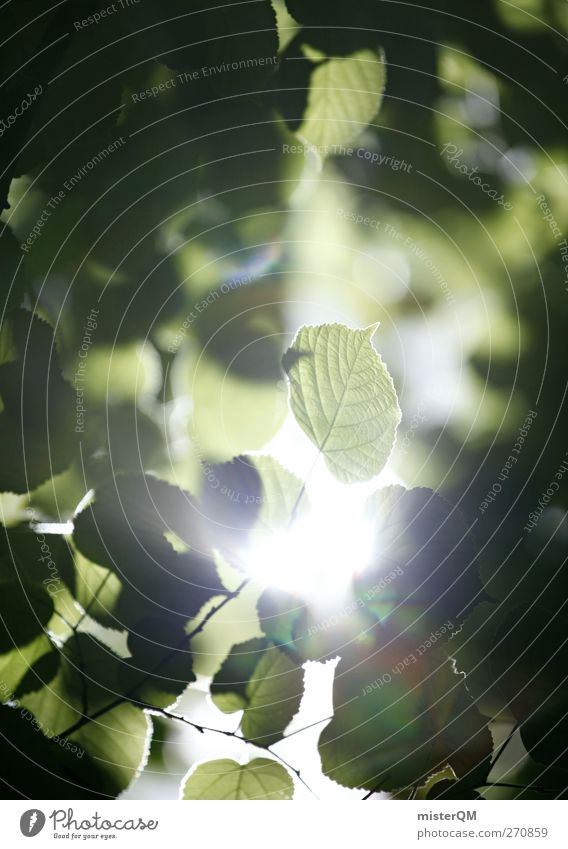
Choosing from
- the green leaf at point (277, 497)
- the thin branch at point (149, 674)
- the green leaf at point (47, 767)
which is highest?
the green leaf at point (277, 497)

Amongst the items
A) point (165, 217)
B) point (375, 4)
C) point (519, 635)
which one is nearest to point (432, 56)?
point (375, 4)

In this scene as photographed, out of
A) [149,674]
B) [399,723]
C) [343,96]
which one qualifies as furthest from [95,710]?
[343,96]

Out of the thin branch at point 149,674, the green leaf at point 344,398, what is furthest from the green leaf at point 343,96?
the thin branch at point 149,674

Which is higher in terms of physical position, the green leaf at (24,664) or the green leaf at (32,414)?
the green leaf at (32,414)

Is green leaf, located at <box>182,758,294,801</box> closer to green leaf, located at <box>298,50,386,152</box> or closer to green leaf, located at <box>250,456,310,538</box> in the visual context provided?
green leaf, located at <box>250,456,310,538</box>

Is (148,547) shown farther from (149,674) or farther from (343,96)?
(343,96)

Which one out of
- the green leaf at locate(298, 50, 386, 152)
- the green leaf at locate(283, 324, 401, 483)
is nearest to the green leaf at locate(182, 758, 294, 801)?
the green leaf at locate(283, 324, 401, 483)

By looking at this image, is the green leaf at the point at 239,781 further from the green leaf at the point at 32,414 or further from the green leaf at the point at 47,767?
the green leaf at the point at 32,414
